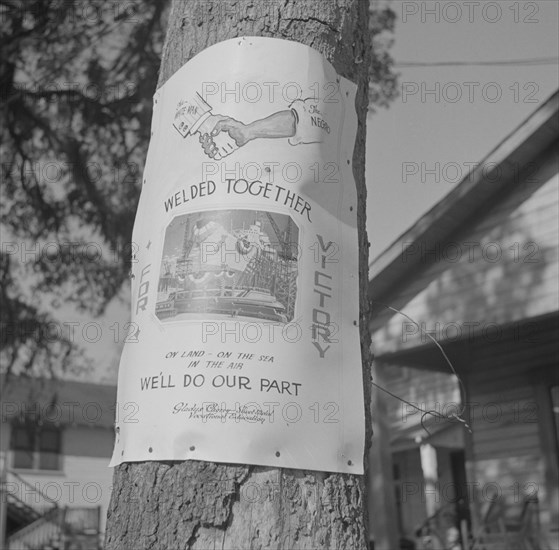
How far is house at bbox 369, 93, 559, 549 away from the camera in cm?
1010

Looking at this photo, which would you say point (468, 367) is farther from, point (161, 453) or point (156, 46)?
point (161, 453)

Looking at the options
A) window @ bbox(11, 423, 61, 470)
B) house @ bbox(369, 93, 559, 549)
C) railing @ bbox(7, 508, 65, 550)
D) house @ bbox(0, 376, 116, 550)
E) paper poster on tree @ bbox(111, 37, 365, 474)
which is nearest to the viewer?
paper poster on tree @ bbox(111, 37, 365, 474)

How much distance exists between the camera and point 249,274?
7.72ft

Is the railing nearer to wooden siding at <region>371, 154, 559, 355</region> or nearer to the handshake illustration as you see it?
wooden siding at <region>371, 154, 559, 355</region>

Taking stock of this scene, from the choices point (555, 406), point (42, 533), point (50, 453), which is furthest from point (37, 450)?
point (555, 406)

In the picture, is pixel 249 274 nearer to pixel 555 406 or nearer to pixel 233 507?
pixel 233 507

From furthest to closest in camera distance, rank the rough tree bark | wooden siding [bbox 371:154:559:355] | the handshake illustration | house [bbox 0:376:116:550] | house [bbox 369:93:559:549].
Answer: house [bbox 0:376:116:550] < house [bbox 369:93:559:549] < wooden siding [bbox 371:154:559:355] < the handshake illustration < the rough tree bark

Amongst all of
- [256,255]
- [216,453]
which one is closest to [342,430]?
[216,453]

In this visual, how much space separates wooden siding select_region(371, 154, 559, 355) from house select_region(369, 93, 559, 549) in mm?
15

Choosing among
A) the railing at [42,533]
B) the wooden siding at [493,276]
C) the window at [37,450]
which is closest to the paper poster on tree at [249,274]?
the wooden siding at [493,276]

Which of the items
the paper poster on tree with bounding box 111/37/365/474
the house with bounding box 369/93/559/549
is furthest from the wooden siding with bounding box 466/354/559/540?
the paper poster on tree with bounding box 111/37/365/474

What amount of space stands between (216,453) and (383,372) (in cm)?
959

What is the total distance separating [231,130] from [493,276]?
27.2 feet

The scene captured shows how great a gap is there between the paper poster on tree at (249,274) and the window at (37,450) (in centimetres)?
2812
